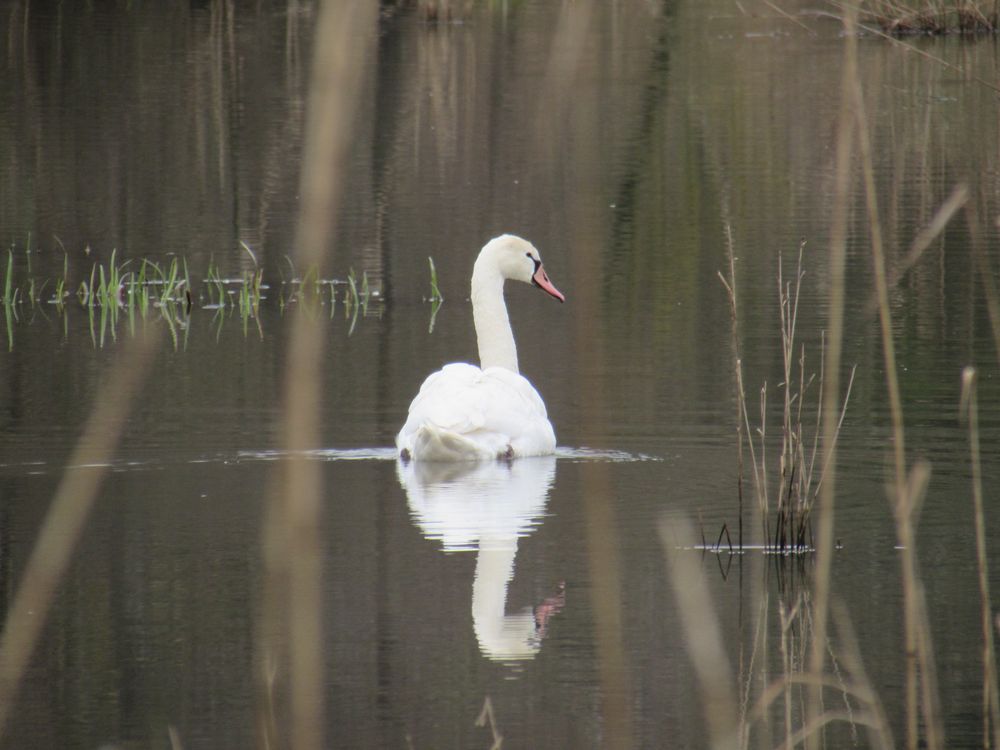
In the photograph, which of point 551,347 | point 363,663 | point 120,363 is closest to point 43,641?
point 363,663

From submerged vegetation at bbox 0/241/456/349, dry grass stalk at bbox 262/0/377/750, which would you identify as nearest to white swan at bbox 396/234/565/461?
submerged vegetation at bbox 0/241/456/349

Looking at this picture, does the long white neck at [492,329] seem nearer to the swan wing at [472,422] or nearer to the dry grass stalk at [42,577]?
the swan wing at [472,422]

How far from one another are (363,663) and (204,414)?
443 cm

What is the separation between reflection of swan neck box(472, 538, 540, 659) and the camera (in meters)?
5.78

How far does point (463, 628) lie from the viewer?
6020 millimetres

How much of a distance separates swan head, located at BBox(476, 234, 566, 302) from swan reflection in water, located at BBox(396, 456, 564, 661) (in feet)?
5.99

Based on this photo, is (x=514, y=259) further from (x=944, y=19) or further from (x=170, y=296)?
(x=944, y=19)

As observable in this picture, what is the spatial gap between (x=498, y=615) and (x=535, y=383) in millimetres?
5330

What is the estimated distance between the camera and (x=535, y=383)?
37.4 ft

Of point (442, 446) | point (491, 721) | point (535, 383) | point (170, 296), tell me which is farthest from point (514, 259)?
point (491, 721)

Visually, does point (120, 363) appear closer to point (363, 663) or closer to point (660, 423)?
point (660, 423)

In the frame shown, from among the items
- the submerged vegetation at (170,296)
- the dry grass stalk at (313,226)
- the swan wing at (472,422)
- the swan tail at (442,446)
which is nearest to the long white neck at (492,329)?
the swan wing at (472,422)

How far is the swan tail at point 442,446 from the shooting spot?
8727mm

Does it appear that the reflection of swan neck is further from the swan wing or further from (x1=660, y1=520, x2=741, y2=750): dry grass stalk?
the swan wing
